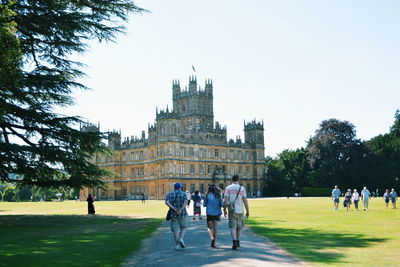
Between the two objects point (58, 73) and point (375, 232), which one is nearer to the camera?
point (375, 232)

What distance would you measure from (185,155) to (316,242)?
6320 cm

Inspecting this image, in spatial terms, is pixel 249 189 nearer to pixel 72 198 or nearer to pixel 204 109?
pixel 204 109

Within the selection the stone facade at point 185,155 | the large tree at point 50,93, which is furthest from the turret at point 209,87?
the large tree at point 50,93

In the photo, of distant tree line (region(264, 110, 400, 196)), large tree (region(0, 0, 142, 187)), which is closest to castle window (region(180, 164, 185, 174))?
distant tree line (region(264, 110, 400, 196))

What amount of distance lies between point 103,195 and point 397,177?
1812 inches

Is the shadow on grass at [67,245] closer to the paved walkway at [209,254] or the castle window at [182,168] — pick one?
the paved walkway at [209,254]

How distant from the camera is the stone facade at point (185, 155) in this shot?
74.4m

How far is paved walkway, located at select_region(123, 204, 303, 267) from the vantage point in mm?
9891

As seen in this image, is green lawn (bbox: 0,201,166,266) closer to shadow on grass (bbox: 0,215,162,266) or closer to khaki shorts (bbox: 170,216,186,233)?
shadow on grass (bbox: 0,215,162,266)

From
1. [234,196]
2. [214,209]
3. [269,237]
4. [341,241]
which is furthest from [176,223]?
[341,241]

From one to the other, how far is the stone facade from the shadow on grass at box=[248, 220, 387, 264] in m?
54.3

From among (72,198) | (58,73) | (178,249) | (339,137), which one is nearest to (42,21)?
(58,73)

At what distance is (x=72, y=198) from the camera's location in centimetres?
9494

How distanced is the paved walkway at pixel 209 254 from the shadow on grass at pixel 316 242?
0.46 meters
